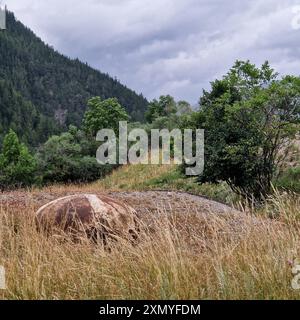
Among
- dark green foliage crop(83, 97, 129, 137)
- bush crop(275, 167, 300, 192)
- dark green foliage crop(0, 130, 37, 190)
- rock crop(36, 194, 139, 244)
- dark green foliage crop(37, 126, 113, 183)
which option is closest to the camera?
rock crop(36, 194, 139, 244)

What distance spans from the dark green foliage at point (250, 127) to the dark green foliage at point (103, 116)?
→ 81.3ft

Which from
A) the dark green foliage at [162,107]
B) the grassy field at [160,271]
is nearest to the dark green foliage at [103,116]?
the dark green foliage at [162,107]

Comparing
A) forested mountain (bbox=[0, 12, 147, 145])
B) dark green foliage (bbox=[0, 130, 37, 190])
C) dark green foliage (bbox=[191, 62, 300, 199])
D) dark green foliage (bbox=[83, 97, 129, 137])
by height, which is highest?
forested mountain (bbox=[0, 12, 147, 145])

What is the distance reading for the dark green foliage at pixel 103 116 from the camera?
3625cm

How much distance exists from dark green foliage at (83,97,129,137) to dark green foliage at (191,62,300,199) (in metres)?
24.8

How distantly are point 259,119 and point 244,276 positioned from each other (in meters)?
8.55

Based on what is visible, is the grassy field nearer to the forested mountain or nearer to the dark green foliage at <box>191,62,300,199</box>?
the dark green foliage at <box>191,62,300,199</box>

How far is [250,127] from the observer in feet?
36.2

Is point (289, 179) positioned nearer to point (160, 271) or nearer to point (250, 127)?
point (250, 127)

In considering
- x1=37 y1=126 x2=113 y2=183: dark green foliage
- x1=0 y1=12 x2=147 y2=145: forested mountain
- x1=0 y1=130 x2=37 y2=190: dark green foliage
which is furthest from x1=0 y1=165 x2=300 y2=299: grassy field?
x1=0 y1=12 x2=147 y2=145: forested mountain

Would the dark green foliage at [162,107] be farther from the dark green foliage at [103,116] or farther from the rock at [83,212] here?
the rock at [83,212]

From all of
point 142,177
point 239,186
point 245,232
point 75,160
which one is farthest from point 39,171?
point 245,232

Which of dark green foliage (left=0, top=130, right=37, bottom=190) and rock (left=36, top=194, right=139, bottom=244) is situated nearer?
rock (left=36, top=194, right=139, bottom=244)

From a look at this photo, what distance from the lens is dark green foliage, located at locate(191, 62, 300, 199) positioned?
10766 millimetres
